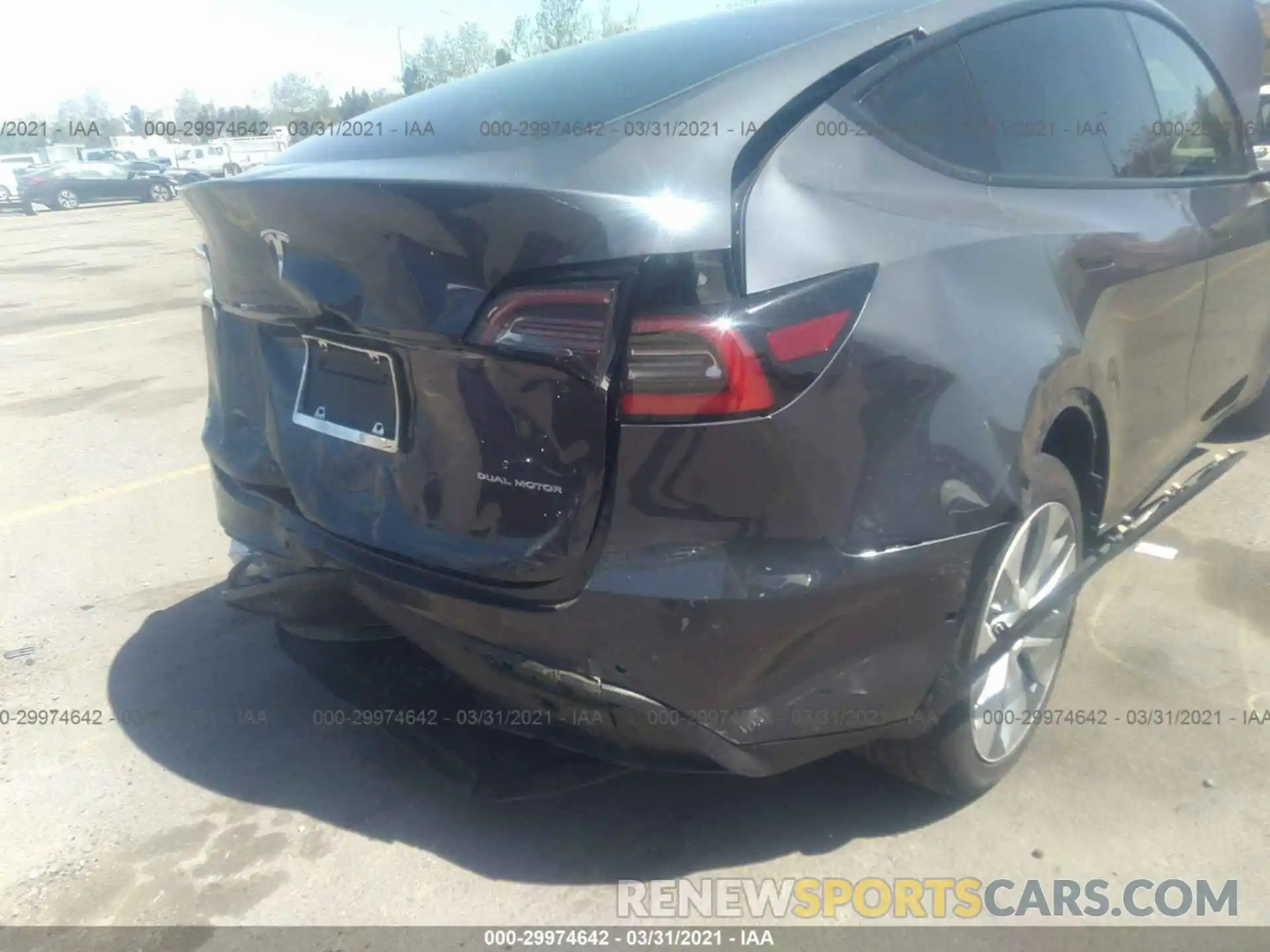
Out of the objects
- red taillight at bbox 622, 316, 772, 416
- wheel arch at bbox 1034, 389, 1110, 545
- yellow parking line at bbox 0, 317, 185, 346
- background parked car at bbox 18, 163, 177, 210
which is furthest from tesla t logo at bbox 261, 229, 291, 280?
background parked car at bbox 18, 163, 177, 210

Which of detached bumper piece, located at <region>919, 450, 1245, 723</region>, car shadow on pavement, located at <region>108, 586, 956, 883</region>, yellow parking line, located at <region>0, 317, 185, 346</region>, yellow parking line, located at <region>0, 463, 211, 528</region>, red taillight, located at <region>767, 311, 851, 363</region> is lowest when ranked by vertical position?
car shadow on pavement, located at <region>108, 586, 956, 883</region>

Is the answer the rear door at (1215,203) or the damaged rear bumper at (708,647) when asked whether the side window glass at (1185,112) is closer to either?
the rear door at (1215,203)

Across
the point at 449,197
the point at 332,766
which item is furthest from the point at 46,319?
the point at 449,197

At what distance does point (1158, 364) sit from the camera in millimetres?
3047

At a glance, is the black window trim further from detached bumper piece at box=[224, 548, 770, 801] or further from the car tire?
detached bumper piece at box=[224, 548, 770, 801]

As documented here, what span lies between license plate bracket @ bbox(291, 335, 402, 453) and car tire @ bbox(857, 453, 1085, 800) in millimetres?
1256

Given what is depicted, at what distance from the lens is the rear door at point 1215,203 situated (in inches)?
129

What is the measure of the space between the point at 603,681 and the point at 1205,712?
6.23ft

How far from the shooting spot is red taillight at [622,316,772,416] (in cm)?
183

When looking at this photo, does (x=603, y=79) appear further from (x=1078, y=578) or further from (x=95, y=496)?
(x=95, y=496)

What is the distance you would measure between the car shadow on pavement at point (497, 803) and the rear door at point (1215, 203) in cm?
192

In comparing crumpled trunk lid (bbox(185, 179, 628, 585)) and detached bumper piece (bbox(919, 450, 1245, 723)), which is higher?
crumpled trunk lid (bbox(185, 179, 628, 585))

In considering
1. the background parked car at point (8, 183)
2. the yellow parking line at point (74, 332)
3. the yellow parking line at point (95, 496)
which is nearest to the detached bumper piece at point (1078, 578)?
the yellow parking line at point (95, 496)

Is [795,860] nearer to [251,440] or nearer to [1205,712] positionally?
[1205,712]
